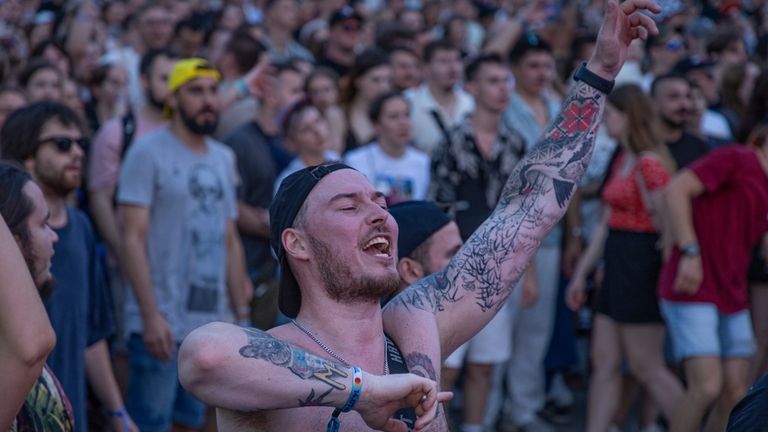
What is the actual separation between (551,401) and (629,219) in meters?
1.95

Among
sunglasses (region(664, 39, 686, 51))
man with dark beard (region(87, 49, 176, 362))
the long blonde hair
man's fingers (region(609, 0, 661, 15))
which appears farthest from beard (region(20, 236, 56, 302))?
sunglasses (region(664, 39, 686, 51))

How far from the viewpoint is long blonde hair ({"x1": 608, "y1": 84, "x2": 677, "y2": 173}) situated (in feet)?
22.8

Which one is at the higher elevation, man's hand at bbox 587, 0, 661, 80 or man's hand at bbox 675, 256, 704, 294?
man's hand at bbox 587, 0, 661, 80

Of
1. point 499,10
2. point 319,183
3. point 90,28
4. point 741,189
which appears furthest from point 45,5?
point 319,183

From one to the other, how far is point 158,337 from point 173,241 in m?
0.52

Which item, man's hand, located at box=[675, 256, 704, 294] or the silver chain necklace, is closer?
the silver chain necklace

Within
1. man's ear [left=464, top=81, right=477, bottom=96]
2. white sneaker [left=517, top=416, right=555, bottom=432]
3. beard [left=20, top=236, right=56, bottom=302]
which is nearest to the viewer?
beard [left=20, top=236, right=56, bottom=302]

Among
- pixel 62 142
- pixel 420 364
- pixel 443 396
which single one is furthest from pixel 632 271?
pixel 443 396

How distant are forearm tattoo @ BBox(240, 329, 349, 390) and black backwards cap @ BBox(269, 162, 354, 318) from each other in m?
0.45

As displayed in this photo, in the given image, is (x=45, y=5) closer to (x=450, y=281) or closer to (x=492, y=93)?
(x=492, y=93)

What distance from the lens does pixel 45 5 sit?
41.8ft

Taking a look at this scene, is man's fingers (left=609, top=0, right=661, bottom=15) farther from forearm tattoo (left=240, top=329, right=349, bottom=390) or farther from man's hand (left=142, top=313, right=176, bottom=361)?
man's hand (left=142, top=313, right=176, bottom=361)

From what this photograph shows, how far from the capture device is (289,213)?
3.22 metres

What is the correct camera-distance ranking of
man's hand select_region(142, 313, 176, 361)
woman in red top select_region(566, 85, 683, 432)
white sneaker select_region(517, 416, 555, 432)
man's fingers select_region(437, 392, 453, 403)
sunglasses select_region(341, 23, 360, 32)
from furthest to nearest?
sunglasses select_region(341, 23, 360, 32)
white sneaker select_region(517, 416, 555, 432)
woman in red top select_region(566, 85, 683, 432)
man's hand select_region(142, 313, 176, 361)
man's fingers select_region(437, 392, 453, 403)
